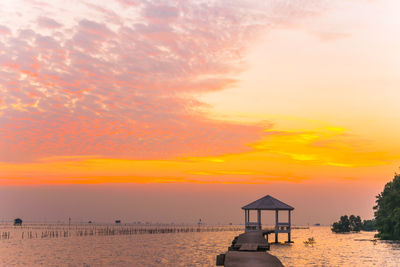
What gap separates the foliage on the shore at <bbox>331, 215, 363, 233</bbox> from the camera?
6314 inches

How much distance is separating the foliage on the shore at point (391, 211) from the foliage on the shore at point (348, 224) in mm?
76755

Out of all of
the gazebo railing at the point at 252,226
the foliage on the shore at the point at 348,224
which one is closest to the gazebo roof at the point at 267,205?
the gazebo railing at the point at 252,226

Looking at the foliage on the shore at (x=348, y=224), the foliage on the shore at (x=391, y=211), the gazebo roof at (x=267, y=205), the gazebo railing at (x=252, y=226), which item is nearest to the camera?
the gazebo railing at (x=252, y=226)

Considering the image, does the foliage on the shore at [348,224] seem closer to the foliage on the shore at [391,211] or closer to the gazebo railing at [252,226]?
the foliage on the shore at [391,211]

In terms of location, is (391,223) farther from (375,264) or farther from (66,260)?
(66,260)

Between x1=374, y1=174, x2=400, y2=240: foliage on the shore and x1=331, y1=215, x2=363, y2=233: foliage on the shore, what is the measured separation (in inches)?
3022

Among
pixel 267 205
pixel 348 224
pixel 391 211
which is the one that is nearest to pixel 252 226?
pixel 267 205

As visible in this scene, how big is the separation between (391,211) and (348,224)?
286 feet

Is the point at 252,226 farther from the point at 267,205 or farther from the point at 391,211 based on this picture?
the point at 391,211

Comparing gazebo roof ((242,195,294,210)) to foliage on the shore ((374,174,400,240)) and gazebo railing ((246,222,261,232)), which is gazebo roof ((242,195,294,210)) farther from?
foliage on the shore ((374,174,400,240))

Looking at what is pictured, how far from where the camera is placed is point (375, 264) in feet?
155

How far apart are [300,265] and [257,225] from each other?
78.1 feet

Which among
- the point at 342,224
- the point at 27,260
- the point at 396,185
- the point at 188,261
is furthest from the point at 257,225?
the point at 342,224

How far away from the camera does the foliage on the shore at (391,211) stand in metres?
75.6
